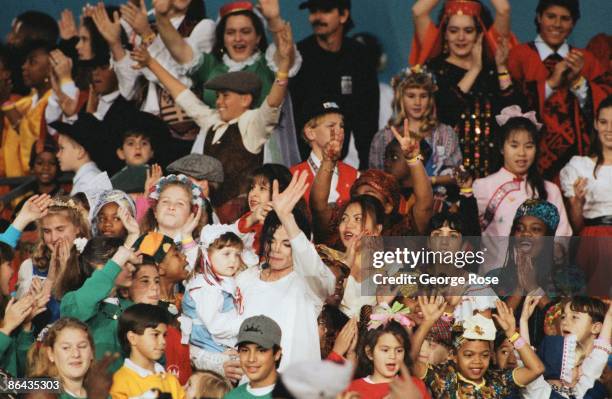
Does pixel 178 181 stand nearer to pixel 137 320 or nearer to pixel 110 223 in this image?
pixel 110 223

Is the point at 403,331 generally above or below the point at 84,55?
below

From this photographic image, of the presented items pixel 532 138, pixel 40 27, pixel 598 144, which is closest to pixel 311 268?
pixel 532 138

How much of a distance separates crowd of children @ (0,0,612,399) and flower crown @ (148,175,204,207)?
0.01 meters

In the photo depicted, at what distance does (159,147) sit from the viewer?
430 inches

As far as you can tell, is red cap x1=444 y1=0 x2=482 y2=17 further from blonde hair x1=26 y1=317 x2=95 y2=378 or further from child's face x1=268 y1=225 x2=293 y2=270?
blonde hair x1=26 y1=317 x2=95 y2=378

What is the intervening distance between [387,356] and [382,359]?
0.10 ft

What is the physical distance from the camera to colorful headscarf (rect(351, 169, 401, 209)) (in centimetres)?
1012

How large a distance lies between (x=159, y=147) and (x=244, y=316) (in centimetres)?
196

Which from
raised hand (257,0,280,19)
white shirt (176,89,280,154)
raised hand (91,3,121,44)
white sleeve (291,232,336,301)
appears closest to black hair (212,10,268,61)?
raised hand (257,0,280,19)

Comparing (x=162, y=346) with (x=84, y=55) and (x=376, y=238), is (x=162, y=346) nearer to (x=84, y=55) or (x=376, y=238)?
(x=376, y=238)

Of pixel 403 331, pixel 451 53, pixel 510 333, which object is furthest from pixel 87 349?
pixel 451 53

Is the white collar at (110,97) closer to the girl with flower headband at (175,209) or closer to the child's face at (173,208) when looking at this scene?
the girl with flower headband at (175,209)

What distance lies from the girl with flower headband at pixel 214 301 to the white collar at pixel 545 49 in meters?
2.76

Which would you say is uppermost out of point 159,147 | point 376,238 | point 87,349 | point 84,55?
point 84,55
